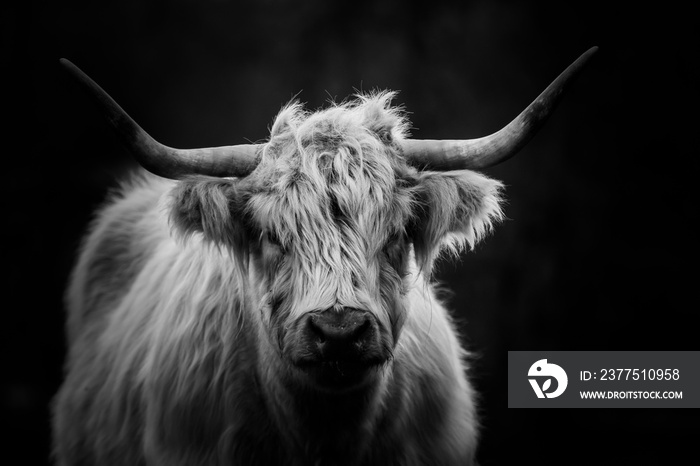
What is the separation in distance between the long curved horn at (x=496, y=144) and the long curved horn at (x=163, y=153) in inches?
22.0

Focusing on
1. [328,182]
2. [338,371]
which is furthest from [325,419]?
[328,182]

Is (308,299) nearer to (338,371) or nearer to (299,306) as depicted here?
(299,306)

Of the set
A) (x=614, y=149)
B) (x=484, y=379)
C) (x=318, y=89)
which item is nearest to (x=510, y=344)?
(x=484, y=379)

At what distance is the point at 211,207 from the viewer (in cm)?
242

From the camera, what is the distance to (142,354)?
308cm

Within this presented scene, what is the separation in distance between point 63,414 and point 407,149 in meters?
2.15

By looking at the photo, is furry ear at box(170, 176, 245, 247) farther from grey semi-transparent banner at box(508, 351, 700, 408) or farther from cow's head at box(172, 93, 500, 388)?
grey semi-transparent banner at box(508, 351, 700, 408)

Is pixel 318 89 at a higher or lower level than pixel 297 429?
→ higher

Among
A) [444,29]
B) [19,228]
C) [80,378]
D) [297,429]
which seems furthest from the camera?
[444,29]

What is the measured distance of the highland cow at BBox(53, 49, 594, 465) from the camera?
2277 millimetres

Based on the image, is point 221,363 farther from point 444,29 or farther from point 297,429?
point 444,29

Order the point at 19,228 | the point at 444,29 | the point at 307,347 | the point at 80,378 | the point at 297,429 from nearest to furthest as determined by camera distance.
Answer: the point at 307,347, the point at 297,429, the point at 80,378, the point at 19,228, the point at 444,29

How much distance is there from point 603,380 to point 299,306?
2.42 metres

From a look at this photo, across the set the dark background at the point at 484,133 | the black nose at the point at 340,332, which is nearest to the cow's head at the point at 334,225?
the black nose at the point at 340,332
